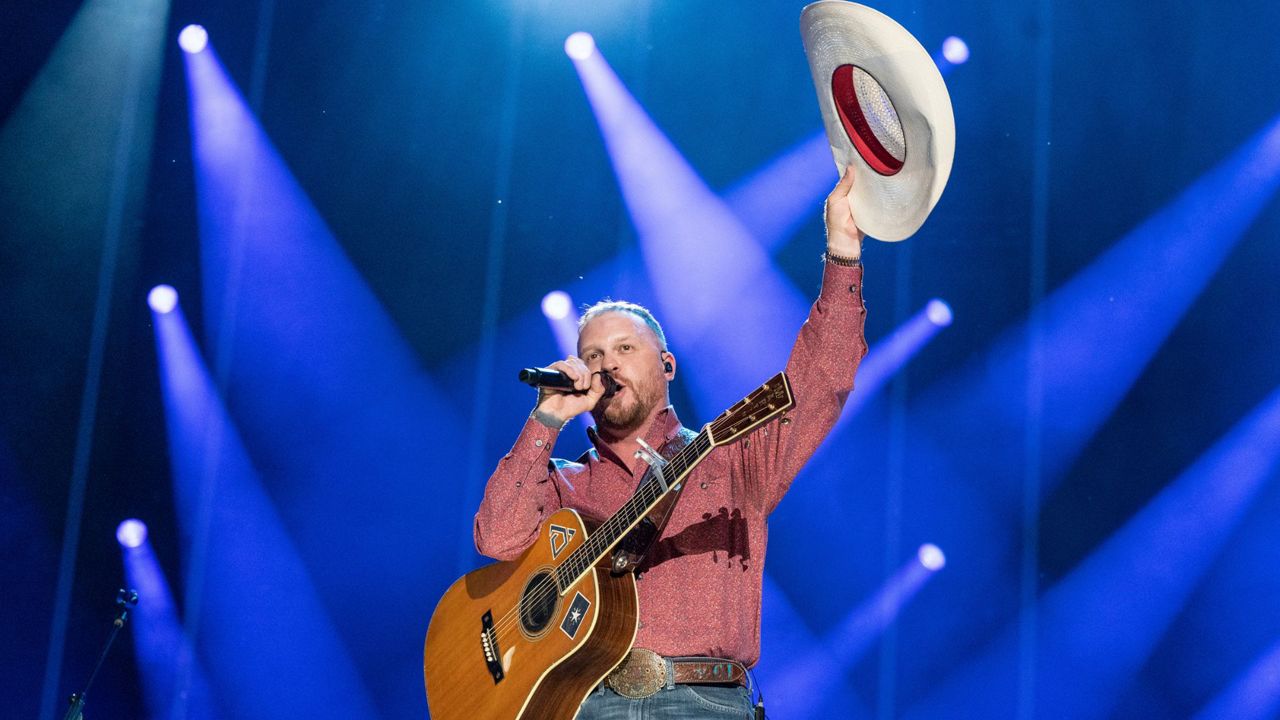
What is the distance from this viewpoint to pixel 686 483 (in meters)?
2.68

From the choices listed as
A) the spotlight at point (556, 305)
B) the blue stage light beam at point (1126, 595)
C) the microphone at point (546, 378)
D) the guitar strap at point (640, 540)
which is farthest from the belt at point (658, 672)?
the spotlight at point (556, 305)

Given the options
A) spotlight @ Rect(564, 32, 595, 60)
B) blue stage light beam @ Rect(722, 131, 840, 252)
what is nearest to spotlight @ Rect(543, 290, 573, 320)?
blue stage light beam @ Rect(722, 131, 840, 252)

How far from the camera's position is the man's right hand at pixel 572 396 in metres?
2.72

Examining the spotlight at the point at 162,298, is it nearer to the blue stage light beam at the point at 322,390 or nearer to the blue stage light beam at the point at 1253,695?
the blue stage light beam at the point at 322,390

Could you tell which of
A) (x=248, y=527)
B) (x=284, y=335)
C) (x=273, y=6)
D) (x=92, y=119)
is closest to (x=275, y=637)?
(x=248, y=527)

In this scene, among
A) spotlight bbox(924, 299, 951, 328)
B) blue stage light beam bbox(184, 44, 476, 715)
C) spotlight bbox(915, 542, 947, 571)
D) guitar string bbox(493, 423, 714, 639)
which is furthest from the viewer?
spotlight bbox(924, 299, 951, 328)

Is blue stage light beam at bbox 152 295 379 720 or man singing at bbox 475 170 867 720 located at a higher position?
blue stage light beam at bbox 152 295 379 720

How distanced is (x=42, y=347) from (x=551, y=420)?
3.67 meters

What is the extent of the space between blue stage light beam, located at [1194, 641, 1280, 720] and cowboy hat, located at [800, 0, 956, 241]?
3.52 metres

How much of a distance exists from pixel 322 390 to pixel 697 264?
75.0 inches

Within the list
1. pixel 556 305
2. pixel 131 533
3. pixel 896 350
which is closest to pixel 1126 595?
pixel 896 350

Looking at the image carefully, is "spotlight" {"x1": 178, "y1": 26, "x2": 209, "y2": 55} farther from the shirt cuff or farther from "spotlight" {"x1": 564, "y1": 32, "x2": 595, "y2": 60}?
the shirt cuff

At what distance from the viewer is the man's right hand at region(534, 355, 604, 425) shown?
8.93ft

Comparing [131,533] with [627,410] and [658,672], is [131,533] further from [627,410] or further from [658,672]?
[658,672]
